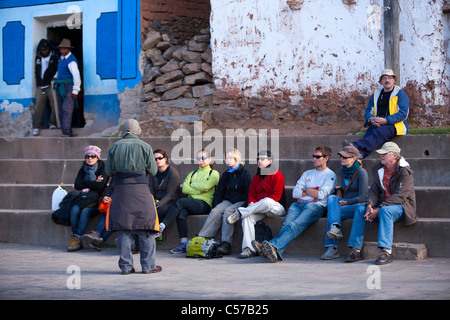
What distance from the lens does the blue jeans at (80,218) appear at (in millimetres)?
9445

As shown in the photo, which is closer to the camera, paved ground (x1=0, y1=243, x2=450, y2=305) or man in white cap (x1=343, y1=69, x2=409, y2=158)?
paved ground (x1=0, y1=243, x2=450, y2=305)

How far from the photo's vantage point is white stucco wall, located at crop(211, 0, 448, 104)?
38.1 feet

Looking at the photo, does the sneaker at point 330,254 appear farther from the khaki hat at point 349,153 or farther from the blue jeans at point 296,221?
the khaki hat at point 349,153

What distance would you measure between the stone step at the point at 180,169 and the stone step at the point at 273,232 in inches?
45.3

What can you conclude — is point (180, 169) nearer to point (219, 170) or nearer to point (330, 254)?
point (219, 170)

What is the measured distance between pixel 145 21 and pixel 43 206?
5.39 metres

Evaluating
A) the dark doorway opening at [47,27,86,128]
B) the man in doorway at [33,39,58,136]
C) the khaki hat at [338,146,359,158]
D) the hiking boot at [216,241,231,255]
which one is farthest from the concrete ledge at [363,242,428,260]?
the dark doorway opening at [47,27,86,128]

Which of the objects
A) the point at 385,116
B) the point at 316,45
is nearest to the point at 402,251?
the point at 385,116

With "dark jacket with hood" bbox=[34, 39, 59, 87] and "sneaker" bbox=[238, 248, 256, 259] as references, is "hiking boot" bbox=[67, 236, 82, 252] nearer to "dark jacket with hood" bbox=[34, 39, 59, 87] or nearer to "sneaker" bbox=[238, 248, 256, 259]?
"sneaker" bbox=[238, 248, 256, 259]

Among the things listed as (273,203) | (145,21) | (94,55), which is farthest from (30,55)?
(273,203)

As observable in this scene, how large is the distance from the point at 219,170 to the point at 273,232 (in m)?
1.93

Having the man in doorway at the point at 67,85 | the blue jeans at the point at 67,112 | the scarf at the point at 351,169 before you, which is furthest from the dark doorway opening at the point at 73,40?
the scarf at the point at 351,169

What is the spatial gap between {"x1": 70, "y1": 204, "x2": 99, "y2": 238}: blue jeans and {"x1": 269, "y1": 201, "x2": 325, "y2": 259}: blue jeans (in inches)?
112

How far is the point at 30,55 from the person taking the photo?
15.4 m
